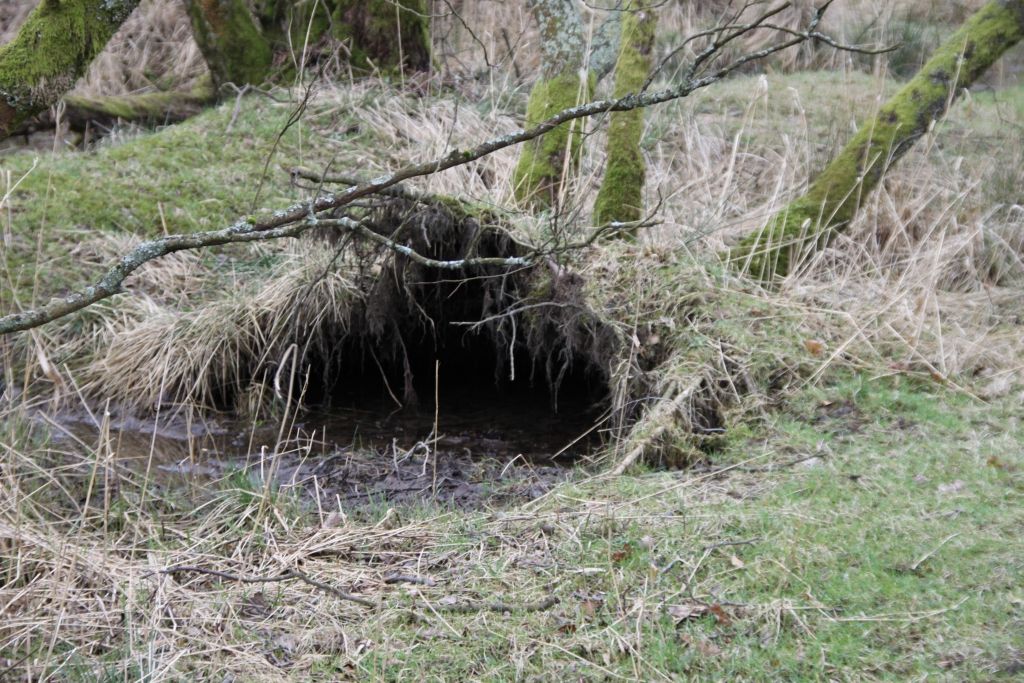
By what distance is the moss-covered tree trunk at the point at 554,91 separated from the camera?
6.13 metres

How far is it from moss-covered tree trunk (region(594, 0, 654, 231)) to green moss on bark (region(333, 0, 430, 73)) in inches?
135

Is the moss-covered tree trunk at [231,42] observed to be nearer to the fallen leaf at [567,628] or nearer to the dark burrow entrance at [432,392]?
the dark burrow entrance at [432,392]

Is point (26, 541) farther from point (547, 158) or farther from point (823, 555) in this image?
point (547, 158)

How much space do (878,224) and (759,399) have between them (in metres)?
2.88

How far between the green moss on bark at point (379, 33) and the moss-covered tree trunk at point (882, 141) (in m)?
4.38

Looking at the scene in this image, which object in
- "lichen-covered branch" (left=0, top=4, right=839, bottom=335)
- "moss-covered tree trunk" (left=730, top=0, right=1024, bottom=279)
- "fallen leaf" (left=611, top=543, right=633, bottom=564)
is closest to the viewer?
"lichen-covered branch" (left=0, top=4, right=839, bottom=335)

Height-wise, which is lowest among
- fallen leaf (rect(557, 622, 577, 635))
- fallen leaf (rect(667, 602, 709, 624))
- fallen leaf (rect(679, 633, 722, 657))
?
fallen leaf (rect(557, 622, 577, 635))

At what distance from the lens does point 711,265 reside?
5926mm

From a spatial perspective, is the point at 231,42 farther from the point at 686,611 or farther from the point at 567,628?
the point at 686,611

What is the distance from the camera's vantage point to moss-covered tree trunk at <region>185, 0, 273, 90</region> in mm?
9219

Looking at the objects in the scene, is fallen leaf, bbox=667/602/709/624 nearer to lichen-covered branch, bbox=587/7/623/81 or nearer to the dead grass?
the dead grass

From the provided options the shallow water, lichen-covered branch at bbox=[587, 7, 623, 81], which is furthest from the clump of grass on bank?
lichen-covered branch at bbox=[587, 7, 623, 81]

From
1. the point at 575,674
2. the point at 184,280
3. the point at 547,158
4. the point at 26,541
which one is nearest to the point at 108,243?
the point at 184,280

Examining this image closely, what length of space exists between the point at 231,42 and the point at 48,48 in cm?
621
